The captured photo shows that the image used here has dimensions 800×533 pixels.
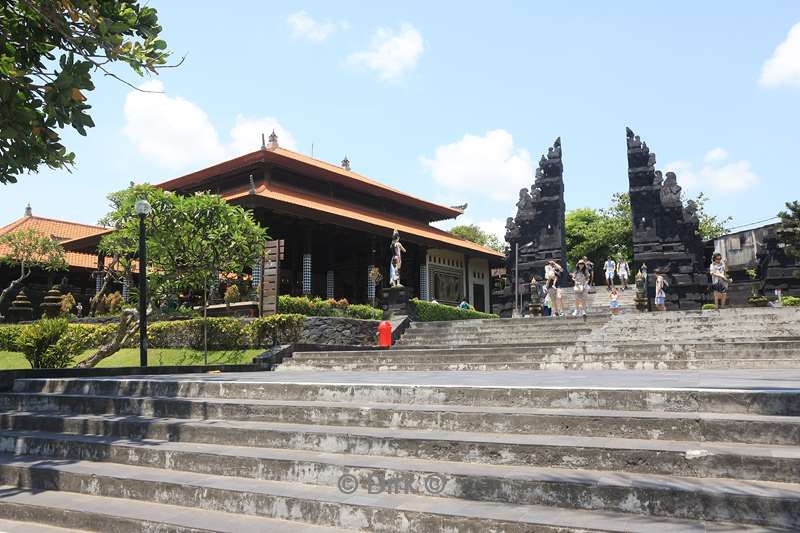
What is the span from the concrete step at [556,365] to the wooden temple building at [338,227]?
360 inches

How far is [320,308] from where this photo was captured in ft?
58.0

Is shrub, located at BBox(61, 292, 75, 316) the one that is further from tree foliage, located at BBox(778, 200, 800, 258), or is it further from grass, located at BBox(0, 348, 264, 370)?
tree foliage, located at BBox(778, 200, 800, 258)

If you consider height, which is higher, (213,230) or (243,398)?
(213,230)

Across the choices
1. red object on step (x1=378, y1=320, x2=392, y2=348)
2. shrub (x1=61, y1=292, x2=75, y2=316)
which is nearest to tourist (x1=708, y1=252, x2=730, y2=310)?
red object on step (x1=378, y1=320, x2=392, y2=348)

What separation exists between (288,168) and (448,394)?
20102 millimetres

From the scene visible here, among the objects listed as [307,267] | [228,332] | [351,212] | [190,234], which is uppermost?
[351,212]

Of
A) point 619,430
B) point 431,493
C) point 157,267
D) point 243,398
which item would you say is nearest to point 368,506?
point 431,493

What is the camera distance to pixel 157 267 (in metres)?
16.5

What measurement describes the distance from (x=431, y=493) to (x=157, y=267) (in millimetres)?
14606

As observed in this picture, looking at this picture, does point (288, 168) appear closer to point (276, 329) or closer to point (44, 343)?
point (276, 329)

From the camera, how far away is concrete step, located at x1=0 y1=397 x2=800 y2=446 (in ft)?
12.7

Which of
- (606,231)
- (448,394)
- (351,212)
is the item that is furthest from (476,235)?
(448,394)

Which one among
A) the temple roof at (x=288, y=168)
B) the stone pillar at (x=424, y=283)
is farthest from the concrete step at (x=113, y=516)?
the stone pillar at (x=424, y=283)

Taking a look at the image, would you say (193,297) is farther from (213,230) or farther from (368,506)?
(368,506)
